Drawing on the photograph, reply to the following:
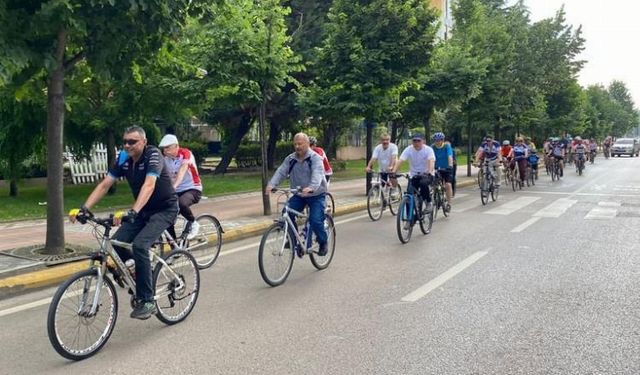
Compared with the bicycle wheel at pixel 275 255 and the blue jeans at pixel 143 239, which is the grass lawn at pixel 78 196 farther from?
the blue jeans at pixel 143 239

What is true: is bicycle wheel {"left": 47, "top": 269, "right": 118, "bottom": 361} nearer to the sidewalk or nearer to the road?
the road

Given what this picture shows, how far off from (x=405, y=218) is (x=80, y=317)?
624 centimetres

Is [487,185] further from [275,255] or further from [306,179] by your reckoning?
[275,255]

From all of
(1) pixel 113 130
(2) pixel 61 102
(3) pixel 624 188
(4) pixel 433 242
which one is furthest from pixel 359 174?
(2) pixel 61 102

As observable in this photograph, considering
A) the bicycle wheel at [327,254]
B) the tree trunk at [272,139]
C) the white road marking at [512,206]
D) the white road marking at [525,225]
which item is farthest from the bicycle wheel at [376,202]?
the tree trunk at [272,139]

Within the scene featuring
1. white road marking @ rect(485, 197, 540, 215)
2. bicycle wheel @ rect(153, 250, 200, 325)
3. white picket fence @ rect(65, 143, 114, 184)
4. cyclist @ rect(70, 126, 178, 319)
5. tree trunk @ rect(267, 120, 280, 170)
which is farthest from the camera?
tree trunk @ rect(267, 120, 280, 170)

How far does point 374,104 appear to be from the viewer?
16188 mm

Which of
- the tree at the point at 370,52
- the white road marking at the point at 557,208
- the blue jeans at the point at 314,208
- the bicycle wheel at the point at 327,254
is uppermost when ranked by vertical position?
the tree at the point at 370,52

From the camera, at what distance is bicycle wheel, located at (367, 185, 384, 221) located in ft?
43.9

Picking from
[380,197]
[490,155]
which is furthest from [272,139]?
[380,197]

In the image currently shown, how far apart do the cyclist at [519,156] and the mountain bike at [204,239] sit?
13.5 meters

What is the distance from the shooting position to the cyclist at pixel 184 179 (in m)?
8.02

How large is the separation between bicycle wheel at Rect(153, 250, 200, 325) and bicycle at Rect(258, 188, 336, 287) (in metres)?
1.09

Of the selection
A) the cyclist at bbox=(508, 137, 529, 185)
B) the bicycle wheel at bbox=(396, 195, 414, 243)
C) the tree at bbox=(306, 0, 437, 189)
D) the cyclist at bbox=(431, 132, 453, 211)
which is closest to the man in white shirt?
the cyclist at bbox=(431, 132, 453, 211)
